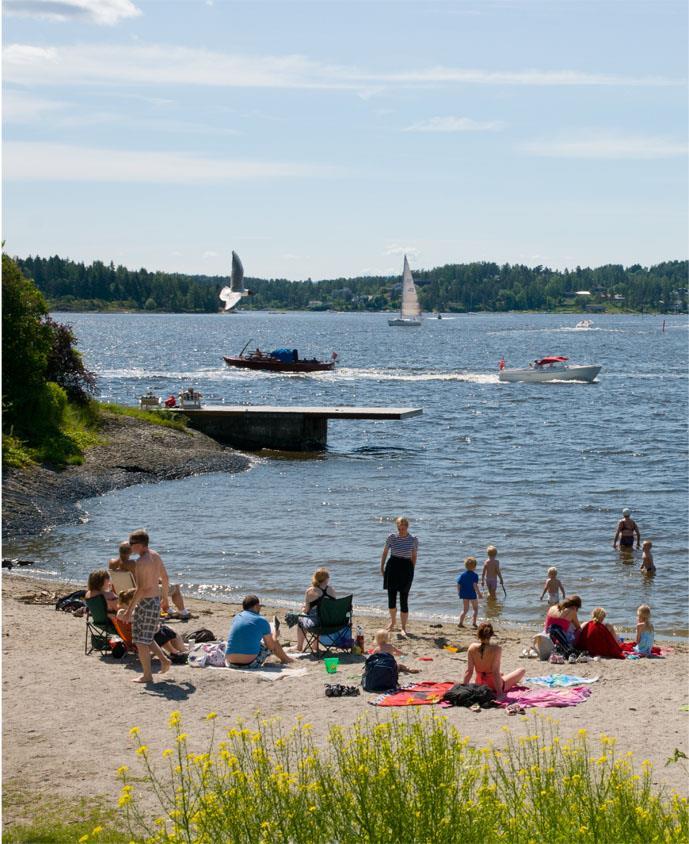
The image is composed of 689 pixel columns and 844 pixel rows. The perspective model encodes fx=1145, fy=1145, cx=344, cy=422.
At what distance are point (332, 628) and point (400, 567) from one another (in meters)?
1.94

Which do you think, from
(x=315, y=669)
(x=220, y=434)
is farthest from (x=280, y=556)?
(x=220, y=434)

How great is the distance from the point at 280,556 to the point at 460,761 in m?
15.6

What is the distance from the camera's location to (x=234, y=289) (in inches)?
3044

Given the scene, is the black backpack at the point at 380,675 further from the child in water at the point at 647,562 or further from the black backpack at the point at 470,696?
the child in water at the point at 647,562

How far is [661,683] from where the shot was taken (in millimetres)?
12609

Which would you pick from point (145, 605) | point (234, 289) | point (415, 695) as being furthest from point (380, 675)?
point (234, 289)

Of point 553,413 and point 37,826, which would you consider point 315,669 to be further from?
point 553,413

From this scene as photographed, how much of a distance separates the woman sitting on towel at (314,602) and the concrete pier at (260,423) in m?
24.6

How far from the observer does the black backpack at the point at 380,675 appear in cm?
1206

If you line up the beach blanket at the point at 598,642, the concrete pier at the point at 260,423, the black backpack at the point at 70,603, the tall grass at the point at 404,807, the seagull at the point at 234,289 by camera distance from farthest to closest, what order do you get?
the seagull at the point at 234,289 < the concrete pier at the point at 260,423 < the black backpack at the point at 70,603 < the beach blanket at the point at 598,642 < the tall grass at the point at 404,807

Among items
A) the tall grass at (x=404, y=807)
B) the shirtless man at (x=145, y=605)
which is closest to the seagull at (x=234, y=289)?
the shirtless man at (x=145, y=605)

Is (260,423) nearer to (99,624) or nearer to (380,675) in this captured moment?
(99,624)

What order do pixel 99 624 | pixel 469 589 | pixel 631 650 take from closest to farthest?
pixel 99 624
pixel 631 650
pixel 469 589

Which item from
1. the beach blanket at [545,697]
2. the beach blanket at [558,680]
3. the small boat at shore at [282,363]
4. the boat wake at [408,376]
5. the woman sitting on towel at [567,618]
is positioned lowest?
the beach blanket at [558,680]
